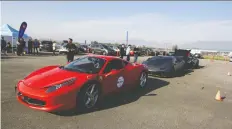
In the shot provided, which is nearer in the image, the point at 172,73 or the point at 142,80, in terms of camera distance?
the point at 142,80

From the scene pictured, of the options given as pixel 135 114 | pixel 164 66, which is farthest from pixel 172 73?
pixel 135 114

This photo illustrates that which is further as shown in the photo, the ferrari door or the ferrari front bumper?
the ferrari door

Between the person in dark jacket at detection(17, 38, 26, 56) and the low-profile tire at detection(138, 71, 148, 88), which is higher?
the person in dark jacket at detection(17, 38, 26, 56)

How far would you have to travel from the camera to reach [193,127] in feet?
15.9

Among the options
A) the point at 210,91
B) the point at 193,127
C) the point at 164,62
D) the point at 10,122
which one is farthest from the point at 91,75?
the point at 164,62

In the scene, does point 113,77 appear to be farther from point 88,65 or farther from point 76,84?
point 76,84

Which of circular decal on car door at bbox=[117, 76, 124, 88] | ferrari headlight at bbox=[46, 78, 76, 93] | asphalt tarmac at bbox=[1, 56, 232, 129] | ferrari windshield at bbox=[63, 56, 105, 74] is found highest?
ferrari windshield at bbox=[63, 56, 105, 74]

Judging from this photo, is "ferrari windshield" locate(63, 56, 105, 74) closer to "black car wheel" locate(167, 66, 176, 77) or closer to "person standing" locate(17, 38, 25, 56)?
"black car wheel" locate(167, 66, 176, 77)

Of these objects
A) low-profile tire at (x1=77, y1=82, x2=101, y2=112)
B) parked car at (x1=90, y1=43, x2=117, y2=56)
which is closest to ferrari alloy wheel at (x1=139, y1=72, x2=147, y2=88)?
low-profile tire at (x1=77, y1=82, x2=101, y2=112)

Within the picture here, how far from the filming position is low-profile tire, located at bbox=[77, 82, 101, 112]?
5.21 m

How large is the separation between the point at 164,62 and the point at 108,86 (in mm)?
6421

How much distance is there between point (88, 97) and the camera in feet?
17.8

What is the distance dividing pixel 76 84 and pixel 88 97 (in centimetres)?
53

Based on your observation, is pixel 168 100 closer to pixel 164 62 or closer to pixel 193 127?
pixel 193 127
